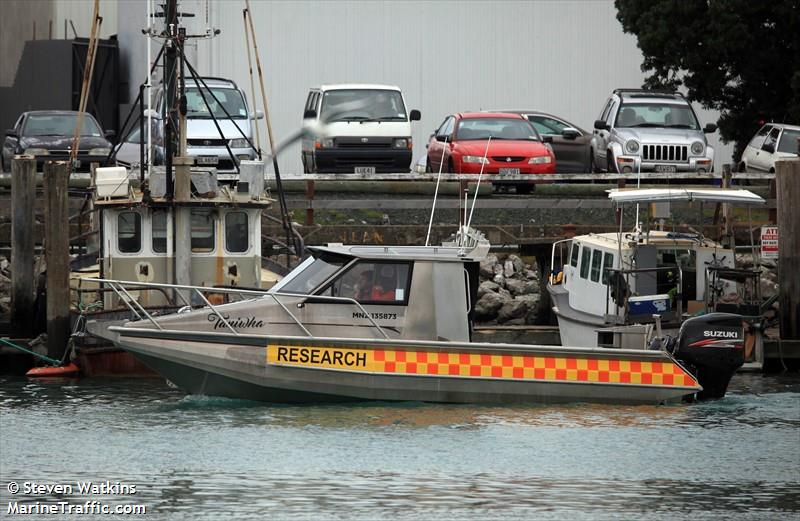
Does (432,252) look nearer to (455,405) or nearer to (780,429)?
(455,405)

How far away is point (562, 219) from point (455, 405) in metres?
9.29

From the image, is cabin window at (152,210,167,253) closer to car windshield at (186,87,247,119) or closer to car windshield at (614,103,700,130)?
car windshield at (186,87,247,119)

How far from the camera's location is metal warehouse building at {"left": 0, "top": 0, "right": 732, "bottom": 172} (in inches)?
1521

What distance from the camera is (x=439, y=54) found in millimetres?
39281

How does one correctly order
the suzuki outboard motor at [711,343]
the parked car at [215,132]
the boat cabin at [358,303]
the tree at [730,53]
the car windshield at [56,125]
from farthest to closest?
1. the tree at [730,53]
2. the car windshield at [56,125]
3. the parked car at [215,132]
4. the suzuki outboard motor at [711,343]
5. the boat cabin at [358,303]

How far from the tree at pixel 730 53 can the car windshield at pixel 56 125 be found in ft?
38.5

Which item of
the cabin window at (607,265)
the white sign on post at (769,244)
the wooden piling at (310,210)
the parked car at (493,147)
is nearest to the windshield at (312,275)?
the cabin window at (607,265)

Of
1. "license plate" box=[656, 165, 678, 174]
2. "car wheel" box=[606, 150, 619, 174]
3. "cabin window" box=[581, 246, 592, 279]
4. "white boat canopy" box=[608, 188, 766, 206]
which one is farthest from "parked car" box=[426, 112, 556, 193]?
"white boat canopy" box=[608, 188, 766, 206]

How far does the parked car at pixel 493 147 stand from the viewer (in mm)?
28156

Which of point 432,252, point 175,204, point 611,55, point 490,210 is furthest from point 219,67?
point 432,252

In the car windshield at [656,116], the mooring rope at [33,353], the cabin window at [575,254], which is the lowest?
the mooring rope at [33,353]

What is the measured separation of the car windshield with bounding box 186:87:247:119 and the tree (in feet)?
30.9

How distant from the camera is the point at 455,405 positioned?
708 inches

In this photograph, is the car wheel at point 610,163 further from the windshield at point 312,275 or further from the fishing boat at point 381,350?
the windshield at point 312,275
